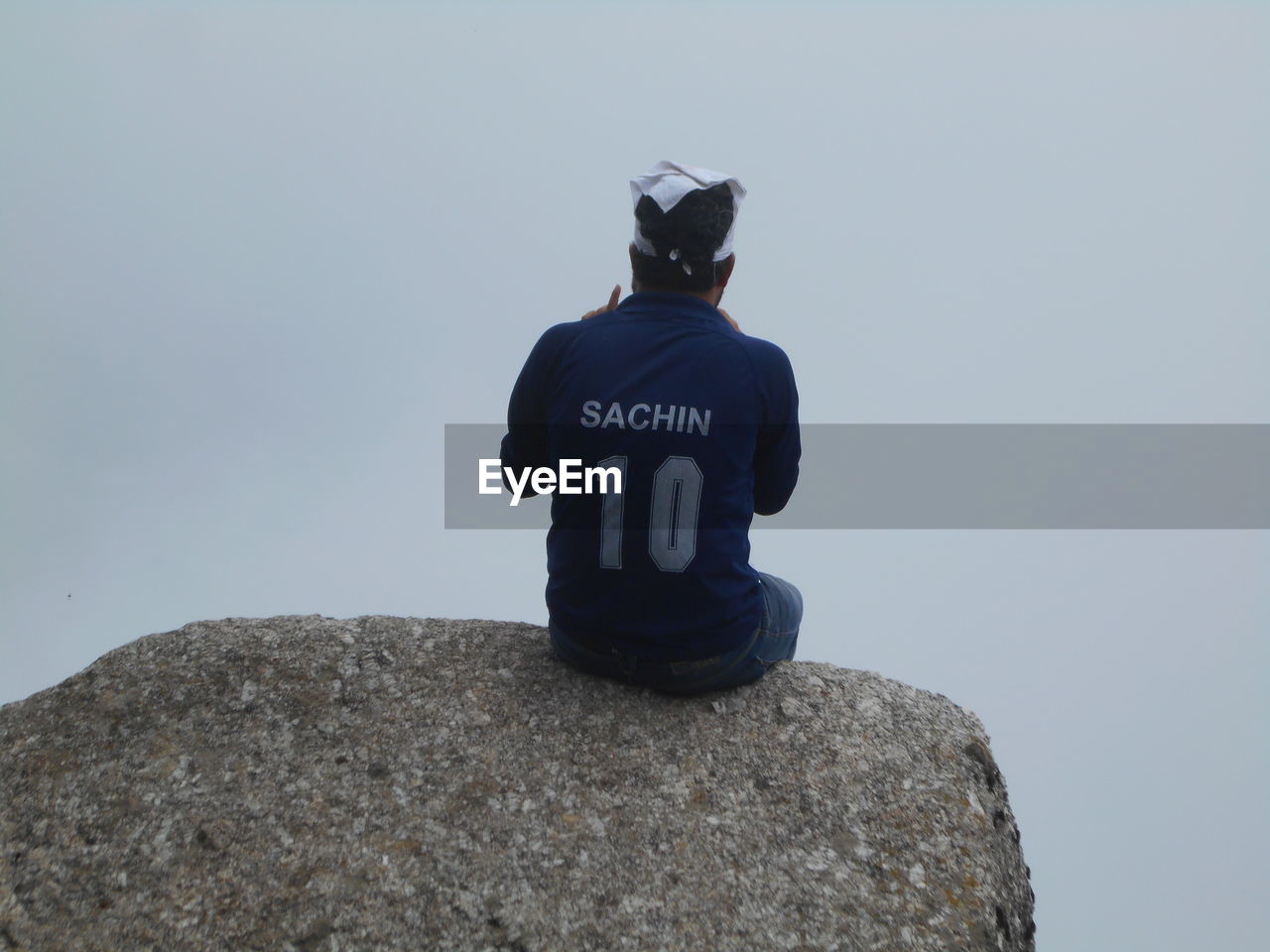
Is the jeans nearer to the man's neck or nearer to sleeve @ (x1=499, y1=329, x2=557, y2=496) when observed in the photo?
sleeve @ (x1=499, y1=329, x2=557, y2=496)

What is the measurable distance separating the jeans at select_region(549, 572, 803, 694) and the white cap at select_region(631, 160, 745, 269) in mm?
1266

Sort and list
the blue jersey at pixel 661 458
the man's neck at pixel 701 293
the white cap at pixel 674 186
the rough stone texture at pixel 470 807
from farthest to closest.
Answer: the man's neck at pixel 701 293 → the white cap at pixel 674 186 → the blue jersey at pixel 661 458 → the rough stone texture at pixel 470 807

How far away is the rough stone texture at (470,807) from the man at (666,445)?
36cm

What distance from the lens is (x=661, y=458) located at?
3.78m

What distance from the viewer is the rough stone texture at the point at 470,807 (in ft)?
11.6

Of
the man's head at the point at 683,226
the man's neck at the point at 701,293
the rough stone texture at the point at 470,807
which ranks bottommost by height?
the rough stone texture at the point at 470,807

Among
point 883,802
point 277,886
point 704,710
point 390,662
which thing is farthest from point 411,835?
point 883,802

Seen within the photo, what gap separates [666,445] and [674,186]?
913 millimetres

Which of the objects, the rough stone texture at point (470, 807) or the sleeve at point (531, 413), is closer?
the rough stone texture at point (470, 807)

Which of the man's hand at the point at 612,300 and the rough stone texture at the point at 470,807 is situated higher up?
the man's hand at the point at 612,300

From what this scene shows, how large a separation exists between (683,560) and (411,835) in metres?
1.26

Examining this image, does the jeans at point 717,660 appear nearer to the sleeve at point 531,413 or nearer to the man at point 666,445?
the man at point 666,445

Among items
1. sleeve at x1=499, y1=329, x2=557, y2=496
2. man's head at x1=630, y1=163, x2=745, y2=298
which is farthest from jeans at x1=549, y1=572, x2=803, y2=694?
man's head at x1=630, y1=163, x2=745, y2=298

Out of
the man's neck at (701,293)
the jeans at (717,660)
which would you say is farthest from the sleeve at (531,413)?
the jeans at (717,660)
